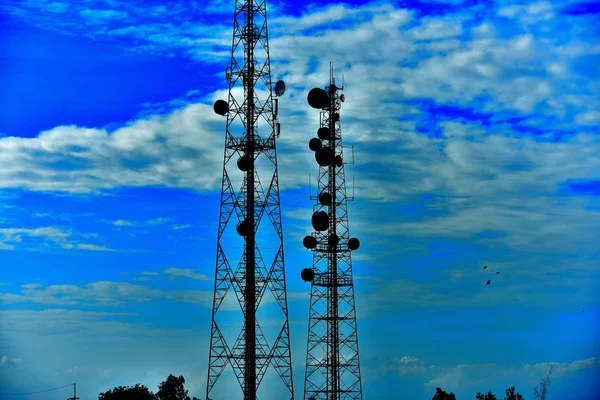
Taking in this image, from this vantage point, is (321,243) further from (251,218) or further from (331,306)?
(251,218)

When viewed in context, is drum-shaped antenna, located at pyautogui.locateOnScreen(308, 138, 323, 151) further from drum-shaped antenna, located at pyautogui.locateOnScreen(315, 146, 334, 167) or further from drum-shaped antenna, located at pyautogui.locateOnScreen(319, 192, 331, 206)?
drum-shaped antenna, located at pyautogui.locateOnScreen(319, 192, 331, 206)

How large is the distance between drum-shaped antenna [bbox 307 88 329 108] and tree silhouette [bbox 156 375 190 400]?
31.6m

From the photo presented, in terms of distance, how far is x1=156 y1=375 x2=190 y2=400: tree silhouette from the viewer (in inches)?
3573

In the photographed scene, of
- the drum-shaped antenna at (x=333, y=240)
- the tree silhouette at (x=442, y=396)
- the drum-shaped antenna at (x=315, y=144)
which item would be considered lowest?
the tree silhouette at (x=442, y=396)

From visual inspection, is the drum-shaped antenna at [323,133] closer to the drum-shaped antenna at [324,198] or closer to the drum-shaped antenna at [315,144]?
the drum-shaped antenna at [315,144]

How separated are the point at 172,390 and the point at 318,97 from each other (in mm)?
33530

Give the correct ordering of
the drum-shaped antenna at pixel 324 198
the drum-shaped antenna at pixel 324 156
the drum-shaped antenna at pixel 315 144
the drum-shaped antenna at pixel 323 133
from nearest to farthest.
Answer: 1. the drum-shaped antenna at pixel 324 156
2. the drum-shaped antenna at pixel 324 198
3. the drum-shaped antenna at pixel 323 133
4. the drum-shaped antenna at pixel 315 144

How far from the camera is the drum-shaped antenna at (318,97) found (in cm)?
8719

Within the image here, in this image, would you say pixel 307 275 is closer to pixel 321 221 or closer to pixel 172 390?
pixel 321 221

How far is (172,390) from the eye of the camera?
9106cm

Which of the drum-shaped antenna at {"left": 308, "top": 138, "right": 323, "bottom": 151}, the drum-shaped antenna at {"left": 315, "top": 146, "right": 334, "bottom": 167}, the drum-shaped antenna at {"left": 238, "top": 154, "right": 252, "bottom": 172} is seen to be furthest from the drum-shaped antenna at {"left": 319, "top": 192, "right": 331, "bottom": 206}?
the drum-shaped antenna at {"left": 238, "top": 154, "right": 252, "bottom": 172}

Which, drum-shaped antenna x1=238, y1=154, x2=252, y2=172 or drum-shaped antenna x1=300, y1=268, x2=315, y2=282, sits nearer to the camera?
drum-shaped antenna x1=238, y1=154, x2=252, y2=172

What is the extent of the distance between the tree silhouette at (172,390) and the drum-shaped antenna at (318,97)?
31633 millimetres

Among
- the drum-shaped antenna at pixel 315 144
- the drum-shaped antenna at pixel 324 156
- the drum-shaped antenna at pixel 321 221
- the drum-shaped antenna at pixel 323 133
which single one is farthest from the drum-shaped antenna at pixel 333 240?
the drum-shaped antenna at pixel 323 133
